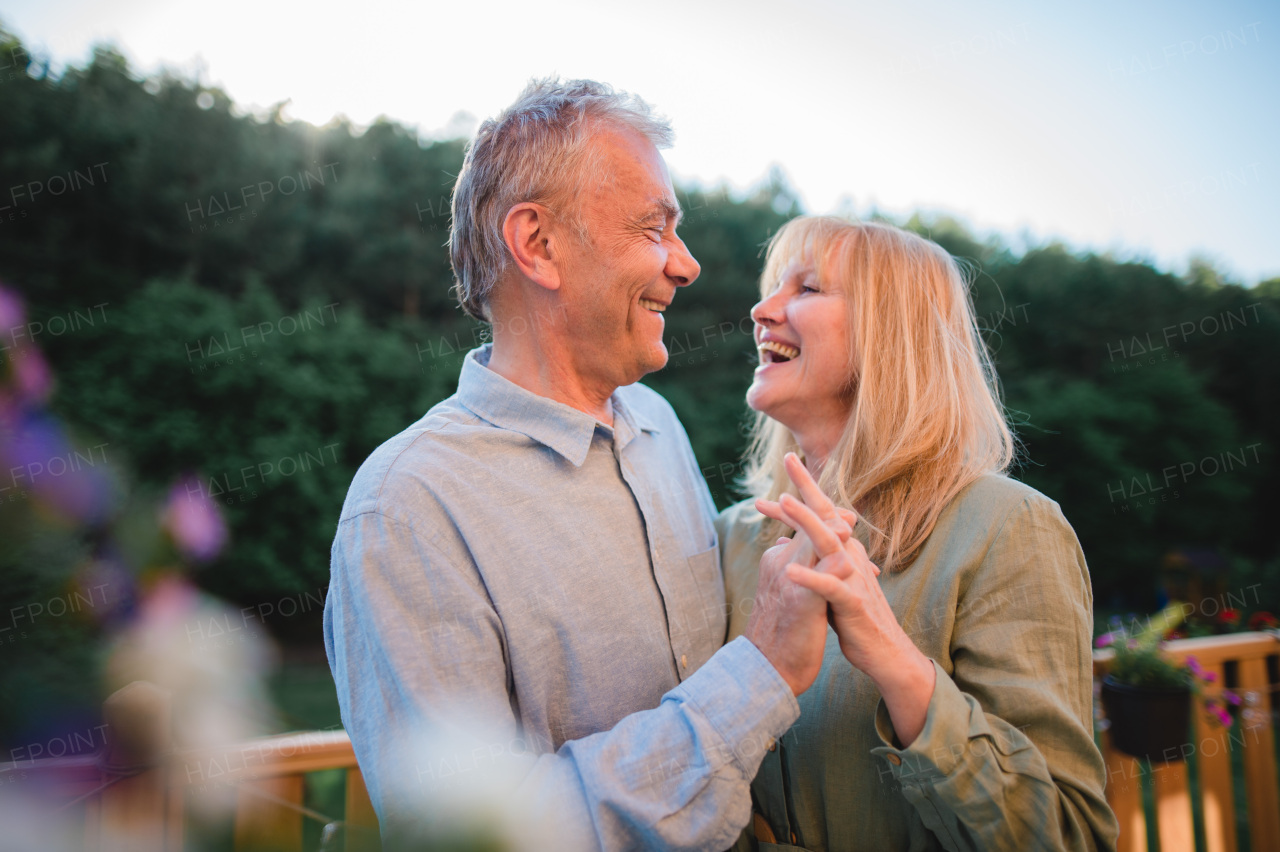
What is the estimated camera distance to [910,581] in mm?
1493

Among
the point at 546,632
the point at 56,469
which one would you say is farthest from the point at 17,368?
the point at 546,632

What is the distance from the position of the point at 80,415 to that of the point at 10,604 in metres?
2.52

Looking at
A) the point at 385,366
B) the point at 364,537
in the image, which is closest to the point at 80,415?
the point at 385,366

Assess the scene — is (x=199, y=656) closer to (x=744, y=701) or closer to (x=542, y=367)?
(x=542, y=367)

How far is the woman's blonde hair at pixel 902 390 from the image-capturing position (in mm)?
1611

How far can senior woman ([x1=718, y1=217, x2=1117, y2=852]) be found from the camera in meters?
1.24

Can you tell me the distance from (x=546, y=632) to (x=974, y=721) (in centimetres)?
78

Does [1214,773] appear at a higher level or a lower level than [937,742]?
lower

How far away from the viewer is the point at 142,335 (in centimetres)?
634

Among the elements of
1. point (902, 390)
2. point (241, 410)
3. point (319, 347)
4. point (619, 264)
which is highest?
point (319, 347)

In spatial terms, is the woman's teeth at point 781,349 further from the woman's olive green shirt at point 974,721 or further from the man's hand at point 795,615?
the man's hand at point 795,615

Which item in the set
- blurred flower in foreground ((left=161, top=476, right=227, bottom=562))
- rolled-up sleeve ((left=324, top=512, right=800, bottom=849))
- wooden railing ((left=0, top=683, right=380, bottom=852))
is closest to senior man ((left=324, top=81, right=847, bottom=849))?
rolled-up sleeve ((left=324, top=512, right=800, bottom=849))

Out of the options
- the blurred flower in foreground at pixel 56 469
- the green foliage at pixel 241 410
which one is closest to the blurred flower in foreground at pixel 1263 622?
the green foliage at pixel 241 410

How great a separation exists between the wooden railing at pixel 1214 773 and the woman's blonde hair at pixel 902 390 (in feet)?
5.47
